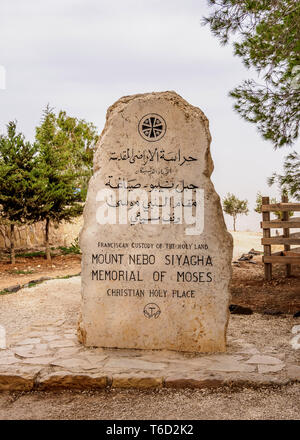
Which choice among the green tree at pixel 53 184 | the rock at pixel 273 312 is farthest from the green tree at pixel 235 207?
the rock at pixel 273 312

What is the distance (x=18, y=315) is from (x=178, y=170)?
4277 mm

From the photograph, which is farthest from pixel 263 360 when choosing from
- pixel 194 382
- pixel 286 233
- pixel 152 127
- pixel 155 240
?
pixel 286 233

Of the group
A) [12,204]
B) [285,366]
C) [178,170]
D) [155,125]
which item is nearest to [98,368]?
[285,366]

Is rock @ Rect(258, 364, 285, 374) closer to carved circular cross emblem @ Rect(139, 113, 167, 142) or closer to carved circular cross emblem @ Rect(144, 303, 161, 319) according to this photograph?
carved circular cross emblem @ Rect(144, 303, 161, 319)

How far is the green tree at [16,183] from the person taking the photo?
14.4 m

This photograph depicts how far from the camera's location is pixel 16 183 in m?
14.4

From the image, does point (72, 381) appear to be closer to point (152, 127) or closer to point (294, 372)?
point (294, 372)

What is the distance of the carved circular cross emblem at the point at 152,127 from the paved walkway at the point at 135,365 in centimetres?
262

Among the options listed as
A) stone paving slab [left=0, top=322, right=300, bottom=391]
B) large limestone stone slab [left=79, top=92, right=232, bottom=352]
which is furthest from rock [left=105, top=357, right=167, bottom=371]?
large limestone stone slab [left=79, top=92, right=232, bottom=352]

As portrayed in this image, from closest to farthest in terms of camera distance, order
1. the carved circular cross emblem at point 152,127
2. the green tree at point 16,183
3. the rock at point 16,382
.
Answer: the rock at point 16,382 → the carved circular cross emblem at point 152,127 → the green tree at point 16,183

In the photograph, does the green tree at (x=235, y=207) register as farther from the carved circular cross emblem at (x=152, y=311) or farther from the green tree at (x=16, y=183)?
the carved circular cross emblem at (x=152, y=311)

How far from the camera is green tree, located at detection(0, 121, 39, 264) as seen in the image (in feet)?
47.3

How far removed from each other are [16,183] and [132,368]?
11.0m

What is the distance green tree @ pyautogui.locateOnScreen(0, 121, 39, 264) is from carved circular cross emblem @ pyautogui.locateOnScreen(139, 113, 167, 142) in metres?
9.84
